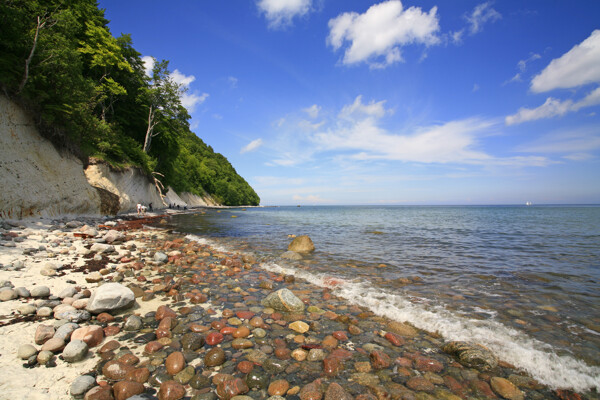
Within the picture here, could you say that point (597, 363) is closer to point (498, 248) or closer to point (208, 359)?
point (208, 359)

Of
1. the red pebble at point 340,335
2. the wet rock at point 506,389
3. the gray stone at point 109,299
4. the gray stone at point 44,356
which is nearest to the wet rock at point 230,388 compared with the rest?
the red pebble at point 340,335

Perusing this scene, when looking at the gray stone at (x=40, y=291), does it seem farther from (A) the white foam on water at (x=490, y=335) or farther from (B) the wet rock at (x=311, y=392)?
(A) the white foam on water at (x=490, y=335)

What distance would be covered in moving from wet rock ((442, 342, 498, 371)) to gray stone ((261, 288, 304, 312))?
3.12 metres

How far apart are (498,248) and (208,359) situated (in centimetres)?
1815

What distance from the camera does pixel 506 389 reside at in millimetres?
3439

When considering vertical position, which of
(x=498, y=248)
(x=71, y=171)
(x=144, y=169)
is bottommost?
(x=498, y=248)

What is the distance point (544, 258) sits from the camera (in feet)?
40.7

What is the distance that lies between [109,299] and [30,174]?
15.4 metres

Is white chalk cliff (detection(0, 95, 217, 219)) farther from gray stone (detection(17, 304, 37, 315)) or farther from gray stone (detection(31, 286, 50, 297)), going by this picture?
gray stone (detection(17, 304, 37, 315))

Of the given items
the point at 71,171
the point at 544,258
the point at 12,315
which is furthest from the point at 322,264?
the point at 71,171

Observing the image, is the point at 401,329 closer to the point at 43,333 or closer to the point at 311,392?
the point at 311,392

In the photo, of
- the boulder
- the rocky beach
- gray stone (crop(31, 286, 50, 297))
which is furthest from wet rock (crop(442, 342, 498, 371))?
the boulder

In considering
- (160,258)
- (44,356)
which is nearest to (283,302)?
(44,356)

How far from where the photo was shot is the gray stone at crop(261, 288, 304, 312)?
5.95m
